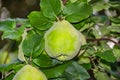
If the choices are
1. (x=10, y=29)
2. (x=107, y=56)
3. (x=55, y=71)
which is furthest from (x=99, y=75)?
(x=10, y=29)

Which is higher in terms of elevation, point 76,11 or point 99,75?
point 76,11

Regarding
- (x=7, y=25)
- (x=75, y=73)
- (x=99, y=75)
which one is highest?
(x=7, y=25)

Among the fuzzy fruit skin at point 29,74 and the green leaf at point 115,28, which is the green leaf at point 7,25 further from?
the green leaf at point 115,28

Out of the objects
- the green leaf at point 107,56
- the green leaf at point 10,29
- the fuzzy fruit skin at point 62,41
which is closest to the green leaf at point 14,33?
the green leaf at point 10,29

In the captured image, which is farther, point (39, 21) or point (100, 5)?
point (100, 5)

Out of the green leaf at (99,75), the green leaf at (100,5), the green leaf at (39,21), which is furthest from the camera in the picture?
the green leaf at (100,5)

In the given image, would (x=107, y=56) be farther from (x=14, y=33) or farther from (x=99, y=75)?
(x=14, y=33)

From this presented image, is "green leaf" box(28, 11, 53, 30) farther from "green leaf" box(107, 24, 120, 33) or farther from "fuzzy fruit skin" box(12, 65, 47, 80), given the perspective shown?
"green leaf" box(107, 24, 120, 33)
